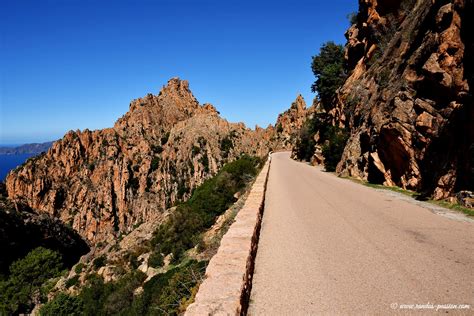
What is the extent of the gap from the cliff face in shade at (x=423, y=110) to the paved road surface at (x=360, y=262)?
3.75m

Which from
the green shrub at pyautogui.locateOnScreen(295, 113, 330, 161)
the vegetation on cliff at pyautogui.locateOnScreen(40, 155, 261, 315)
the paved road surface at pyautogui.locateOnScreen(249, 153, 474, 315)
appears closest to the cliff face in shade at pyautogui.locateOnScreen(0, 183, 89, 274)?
the vegetation on cliff at pyautogui.locateOnScreen(40, 155, 261, 315)

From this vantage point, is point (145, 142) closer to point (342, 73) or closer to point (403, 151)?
point (342, 73)

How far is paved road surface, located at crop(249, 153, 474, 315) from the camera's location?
5.13 m

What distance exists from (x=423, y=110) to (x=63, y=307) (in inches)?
1218

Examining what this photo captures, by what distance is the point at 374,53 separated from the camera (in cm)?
3259

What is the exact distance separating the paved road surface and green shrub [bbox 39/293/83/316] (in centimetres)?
2393

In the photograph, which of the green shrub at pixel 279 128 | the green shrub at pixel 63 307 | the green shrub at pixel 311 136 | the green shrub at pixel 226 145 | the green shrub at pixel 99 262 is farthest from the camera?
the green shrub at pixel 226 145

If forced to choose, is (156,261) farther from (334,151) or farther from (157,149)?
(157,149)

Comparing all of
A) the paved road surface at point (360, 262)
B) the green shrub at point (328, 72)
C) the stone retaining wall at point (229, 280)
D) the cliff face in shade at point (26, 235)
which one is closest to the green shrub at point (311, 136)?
the green shrub at point (328, 72)

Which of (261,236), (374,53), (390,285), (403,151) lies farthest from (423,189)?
(374,53)

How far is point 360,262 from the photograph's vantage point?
22.0 feet

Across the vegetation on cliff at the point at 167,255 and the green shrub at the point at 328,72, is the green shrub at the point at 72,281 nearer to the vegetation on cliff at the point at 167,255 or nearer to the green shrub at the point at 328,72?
the vegetation on cliff at the point at 167,255

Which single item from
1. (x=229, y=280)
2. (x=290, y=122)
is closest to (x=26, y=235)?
(x=229, y=280)

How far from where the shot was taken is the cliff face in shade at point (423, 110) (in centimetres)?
1330
